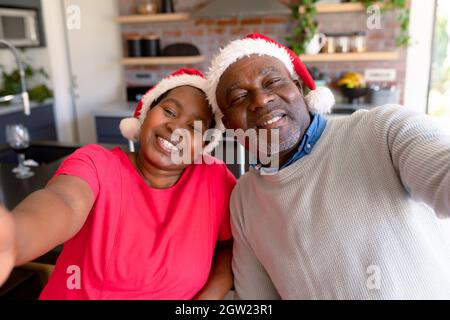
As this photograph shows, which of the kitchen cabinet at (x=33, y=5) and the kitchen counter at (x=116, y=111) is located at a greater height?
the kitchen cabinet at (x=33, y=5)

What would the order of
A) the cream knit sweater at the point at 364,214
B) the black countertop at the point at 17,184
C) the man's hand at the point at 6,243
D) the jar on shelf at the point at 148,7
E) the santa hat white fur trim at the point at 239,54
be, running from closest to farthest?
the man's hand at the point at 6,243
the cream knit sweater at the point at 364,214
the santa hat white fur trim at the point at 239,54
the black countertop at the point at 17,184
the jar on shelf at the point at 148,7

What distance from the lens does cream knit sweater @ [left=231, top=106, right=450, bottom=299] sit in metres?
0.77

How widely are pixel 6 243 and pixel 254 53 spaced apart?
2.33ft

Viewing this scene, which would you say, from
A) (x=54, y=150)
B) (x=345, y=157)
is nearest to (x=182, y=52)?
(x=54, y=150)

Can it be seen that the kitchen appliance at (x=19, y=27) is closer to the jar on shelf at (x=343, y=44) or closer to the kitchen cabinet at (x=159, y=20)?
the kitchen cabinet at (x=159, y=20)

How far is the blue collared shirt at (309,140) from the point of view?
3.10 ft

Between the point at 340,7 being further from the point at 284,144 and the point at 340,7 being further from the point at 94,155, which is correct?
the point at 94,155

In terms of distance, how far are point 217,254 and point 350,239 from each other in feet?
1.36

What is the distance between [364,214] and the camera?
81 centimetres

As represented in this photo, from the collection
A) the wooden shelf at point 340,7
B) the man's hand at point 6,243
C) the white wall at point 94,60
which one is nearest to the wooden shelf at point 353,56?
the wooden shelf at point 340,7

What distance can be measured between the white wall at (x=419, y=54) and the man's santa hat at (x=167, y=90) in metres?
2.59

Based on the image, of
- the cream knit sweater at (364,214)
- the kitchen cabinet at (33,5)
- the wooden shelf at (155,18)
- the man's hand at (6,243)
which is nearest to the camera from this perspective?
the man's hand at (6,243)

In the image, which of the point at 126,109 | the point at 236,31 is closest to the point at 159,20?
the point at 236,31

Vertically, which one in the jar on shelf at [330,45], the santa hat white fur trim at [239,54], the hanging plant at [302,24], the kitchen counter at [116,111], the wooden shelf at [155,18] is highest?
the wooden shelf at [155,18]
